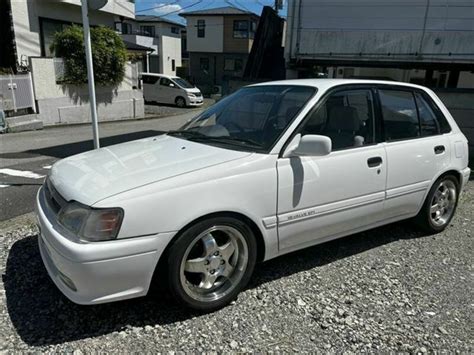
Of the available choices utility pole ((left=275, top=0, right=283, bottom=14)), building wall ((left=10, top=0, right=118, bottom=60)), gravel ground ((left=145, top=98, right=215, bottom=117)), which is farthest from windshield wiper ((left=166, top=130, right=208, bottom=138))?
utility pole ((left=275, top=0, right=283, bottom=14))

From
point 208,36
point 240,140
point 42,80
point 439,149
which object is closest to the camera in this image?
point 240,140

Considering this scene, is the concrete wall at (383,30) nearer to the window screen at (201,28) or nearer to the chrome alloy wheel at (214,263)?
the chrome alloy wheel at (214,263)

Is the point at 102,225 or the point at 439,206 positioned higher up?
the point at 102,225

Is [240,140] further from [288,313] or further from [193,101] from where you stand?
[193,101]

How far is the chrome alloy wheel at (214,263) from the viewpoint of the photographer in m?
2.65

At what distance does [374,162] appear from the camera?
11.1 feet

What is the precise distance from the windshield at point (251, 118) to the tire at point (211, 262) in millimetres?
668

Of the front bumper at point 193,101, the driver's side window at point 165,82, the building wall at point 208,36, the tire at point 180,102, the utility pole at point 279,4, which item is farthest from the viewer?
the building wall at point 208,36

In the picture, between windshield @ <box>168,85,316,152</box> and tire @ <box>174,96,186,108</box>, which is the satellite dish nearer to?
windshield @ <box>168,85,316,152</box>

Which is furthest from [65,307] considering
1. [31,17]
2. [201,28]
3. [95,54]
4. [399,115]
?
[201,28]

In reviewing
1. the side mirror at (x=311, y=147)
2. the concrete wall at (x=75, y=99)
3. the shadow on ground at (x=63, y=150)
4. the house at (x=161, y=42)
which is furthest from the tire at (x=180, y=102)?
the side mirror at (x=311, y=147)

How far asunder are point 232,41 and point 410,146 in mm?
31670

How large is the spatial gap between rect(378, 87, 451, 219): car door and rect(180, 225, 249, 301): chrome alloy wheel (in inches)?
63.0

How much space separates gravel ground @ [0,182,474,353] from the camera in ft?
8.09
